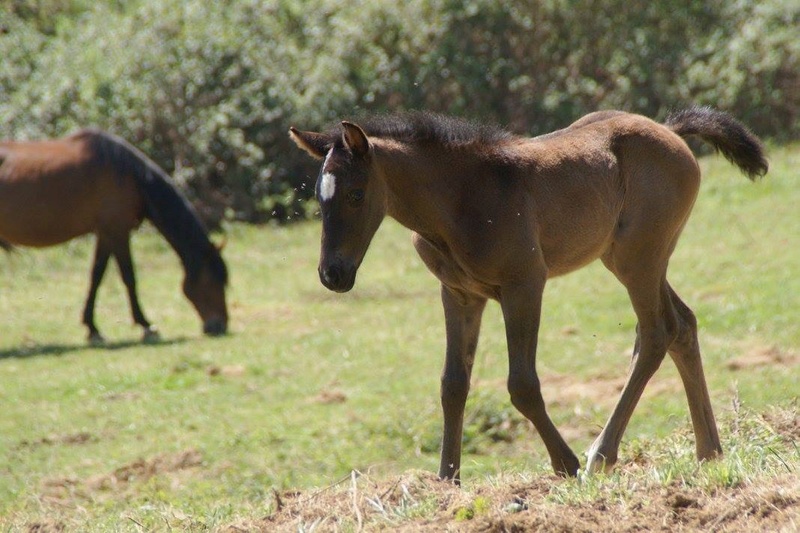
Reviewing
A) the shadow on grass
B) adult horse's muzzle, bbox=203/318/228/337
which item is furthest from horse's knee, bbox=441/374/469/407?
adult horse's muzzle, bbox=203/318/228/337

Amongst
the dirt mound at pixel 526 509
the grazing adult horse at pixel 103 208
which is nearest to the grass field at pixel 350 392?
the dirt mound at pixel 526 509

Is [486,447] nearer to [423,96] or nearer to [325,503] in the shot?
[325,503]

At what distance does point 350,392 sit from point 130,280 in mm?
4312

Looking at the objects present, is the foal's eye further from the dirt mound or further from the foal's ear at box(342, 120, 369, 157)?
the dirt mound

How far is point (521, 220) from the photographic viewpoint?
5.38 metres

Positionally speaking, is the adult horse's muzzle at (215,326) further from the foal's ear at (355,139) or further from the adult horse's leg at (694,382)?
the foal's ear at (355,139)

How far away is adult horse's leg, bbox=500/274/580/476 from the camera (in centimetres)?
535

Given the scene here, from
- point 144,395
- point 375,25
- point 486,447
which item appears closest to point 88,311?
point 144,395

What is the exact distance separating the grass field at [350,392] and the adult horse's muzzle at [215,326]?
184 mm

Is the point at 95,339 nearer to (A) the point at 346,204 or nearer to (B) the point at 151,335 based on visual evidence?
(B) the point at 151,335

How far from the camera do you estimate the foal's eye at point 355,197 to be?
5.00m

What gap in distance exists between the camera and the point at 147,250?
1725 cm

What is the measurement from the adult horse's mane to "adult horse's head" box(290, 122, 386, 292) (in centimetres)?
822

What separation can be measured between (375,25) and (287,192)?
10.5 feet
